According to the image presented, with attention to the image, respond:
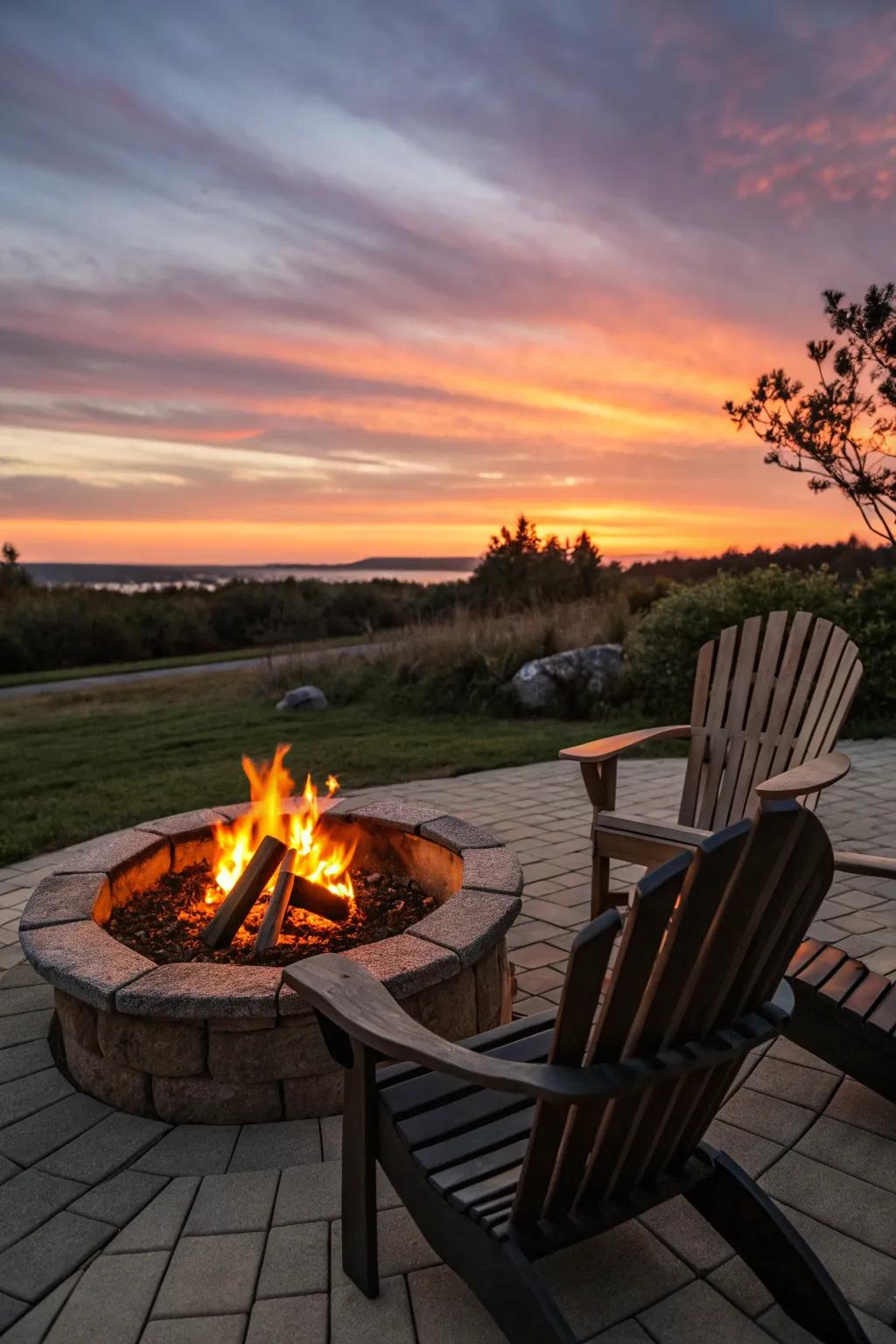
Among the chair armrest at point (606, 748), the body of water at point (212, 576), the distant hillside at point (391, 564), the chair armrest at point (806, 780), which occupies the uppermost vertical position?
the distant hillside at point (391, 564)

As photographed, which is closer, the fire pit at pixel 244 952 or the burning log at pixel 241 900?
the fire pit at pixel 244 952

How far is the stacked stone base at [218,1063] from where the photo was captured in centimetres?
212

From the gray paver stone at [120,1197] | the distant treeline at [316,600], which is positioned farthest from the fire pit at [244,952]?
the distant treeline at [316,600]

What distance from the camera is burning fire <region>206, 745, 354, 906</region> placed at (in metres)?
3.03

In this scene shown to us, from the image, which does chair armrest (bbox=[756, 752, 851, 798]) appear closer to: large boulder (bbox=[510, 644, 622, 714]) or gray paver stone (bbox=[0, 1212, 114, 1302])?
gray paver stone (bbox=[0, 1212, 114, 1302])

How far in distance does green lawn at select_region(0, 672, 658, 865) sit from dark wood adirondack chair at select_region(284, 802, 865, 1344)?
3.68m

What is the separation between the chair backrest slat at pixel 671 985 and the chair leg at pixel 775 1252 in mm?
245

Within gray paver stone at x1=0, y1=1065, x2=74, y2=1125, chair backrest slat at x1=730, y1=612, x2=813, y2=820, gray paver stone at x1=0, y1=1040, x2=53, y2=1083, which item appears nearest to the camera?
gray paver stone at x1=0, y1=1065, x2=74, y2=1125

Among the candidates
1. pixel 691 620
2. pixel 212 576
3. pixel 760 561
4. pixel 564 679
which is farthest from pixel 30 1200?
pixel 212 576

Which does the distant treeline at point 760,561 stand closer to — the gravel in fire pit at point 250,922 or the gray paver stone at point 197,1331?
the gravel in fire pit at point 250,922

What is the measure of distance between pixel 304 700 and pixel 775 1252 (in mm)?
8620

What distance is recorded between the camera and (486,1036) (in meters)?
1.80

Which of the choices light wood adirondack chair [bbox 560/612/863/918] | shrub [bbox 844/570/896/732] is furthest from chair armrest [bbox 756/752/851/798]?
shrub [bbox 844/570/896/732]

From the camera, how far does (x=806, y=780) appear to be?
7.37ft
